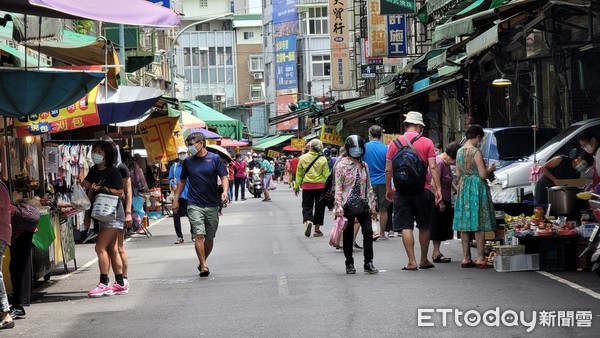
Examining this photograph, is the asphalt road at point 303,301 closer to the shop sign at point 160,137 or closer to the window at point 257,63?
the shop sign at point 160,137

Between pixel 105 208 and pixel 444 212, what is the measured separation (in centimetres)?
499

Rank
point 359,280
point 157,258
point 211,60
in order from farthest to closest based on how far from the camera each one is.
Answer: point 211,60 → point 157,258 → point 359,280

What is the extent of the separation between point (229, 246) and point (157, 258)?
184 cm

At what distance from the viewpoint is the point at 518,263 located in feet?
44.3

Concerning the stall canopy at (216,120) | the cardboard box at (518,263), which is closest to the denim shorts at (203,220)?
the cardboard box at (518,263)

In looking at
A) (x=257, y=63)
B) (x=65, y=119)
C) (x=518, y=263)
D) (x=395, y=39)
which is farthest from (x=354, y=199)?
(x=257, y=63)

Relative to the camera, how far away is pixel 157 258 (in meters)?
18.3

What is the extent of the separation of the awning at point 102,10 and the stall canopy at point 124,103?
22.7ft

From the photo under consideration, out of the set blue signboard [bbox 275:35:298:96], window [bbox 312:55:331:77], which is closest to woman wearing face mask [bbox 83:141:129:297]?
blue signboard [bbox 275:35:298:96]

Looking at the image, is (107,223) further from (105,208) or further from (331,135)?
(331,135)

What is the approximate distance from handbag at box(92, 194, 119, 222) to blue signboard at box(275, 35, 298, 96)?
7627 cm

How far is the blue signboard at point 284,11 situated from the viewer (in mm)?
93000

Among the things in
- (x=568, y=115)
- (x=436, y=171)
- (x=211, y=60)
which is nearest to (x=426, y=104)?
(x=568, y=115)

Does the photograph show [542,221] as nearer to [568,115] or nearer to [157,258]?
[157,258]
